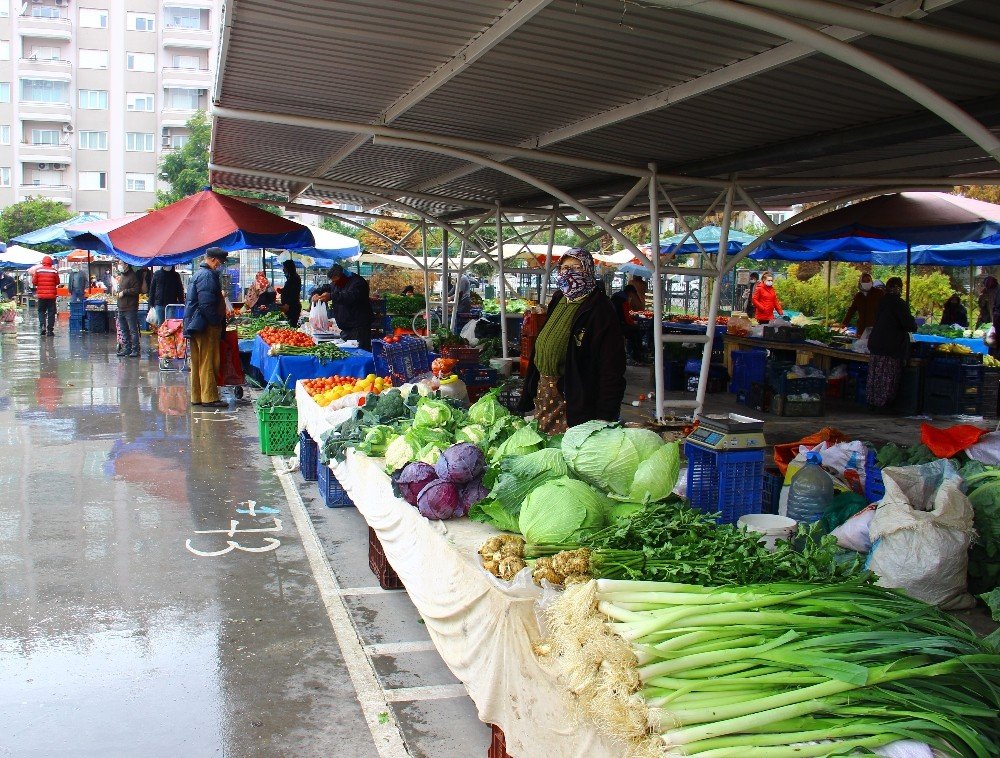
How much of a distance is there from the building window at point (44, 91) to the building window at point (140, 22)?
588 cm

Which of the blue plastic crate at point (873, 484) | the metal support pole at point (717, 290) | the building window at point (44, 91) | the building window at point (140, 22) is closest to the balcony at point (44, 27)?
the building window at point (44, 91)

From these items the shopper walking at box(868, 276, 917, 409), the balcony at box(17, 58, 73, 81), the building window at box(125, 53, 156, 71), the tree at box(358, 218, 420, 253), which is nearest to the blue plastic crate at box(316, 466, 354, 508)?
the shopper walking at box(868, 276, 917, 409)

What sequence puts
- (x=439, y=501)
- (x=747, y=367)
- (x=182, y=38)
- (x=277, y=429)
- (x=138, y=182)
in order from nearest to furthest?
(x=439, y=501) → (x=277, y=429) → (x=747, y=367) → (x=182, y=38) → (x=138, y=182)

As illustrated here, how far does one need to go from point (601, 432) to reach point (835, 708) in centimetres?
194

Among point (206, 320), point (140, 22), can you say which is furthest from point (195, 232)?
point (140, 22)

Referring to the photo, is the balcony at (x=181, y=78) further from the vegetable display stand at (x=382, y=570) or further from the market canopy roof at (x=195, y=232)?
the vegetable display stand at (x=382, y=570)

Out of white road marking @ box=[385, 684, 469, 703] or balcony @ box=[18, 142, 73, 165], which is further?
balcony @ box=[18, 142, 73, 165]

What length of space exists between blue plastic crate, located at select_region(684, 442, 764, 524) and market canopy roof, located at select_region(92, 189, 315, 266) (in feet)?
29.7

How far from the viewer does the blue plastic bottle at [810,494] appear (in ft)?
15.6

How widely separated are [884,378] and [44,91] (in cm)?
6129

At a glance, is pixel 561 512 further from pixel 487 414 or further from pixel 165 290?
pixel 165 290

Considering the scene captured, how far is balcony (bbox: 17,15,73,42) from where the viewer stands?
57562 millimetres

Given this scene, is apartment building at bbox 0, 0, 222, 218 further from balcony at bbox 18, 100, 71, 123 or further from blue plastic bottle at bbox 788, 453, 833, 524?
blue plastic bottle at bbox 788, 453, 833, 524

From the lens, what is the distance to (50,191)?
190 ft
